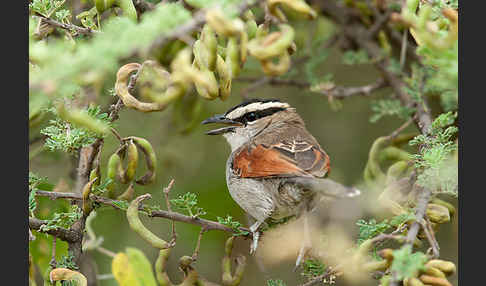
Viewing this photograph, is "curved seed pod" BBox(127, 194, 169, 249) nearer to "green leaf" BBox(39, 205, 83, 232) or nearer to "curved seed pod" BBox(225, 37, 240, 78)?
"green leaf" BBox(39, 205, 83, 232)

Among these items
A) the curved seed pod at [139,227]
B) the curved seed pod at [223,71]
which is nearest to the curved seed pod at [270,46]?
the curved seed pod at [223,71]

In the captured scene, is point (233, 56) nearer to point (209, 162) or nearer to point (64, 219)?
point (64, 219)

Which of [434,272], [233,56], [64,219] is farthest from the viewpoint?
[64,219]

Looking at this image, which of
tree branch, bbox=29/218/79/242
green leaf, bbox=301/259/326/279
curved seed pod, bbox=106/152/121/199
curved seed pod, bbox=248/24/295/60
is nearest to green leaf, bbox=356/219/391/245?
green leaf, bbox=301/259/326/279

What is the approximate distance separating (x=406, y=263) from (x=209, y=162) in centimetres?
345

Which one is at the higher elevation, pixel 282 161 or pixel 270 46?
pixel 270 46

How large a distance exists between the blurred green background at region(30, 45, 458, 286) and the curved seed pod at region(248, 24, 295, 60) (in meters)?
1.73

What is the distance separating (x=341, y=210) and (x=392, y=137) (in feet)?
1.98

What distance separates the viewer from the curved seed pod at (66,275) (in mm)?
2693

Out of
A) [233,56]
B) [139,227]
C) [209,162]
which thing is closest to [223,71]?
[233,56]

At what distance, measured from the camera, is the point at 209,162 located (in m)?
5.39

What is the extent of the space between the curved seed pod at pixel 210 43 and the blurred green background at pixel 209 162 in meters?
1.67

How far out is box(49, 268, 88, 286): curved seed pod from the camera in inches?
106

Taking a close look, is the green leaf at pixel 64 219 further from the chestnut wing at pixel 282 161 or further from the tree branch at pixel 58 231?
the chestnut wing at pixel 282 161
